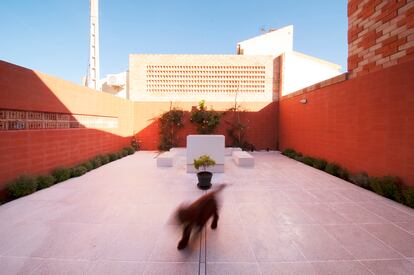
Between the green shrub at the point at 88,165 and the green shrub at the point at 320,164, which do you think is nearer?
the green shrub at the point at 88,165

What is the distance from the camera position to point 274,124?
11.5m

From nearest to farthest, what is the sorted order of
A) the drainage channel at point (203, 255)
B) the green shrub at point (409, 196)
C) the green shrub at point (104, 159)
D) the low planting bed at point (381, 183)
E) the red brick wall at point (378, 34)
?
the drainage channel at point (203, 255), the green shrub at point (409, 196), the low planting bed at point (381, 183), the red brick wall at point (378, 34), the green shrub at point (104, 159)

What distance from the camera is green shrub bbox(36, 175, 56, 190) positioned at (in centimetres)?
460

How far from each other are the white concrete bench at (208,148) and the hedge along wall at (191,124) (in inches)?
190

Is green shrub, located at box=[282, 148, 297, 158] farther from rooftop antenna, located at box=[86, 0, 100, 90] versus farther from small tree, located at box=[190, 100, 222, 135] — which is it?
rooftop antenna, located at box=[86, 0, 100, 90]

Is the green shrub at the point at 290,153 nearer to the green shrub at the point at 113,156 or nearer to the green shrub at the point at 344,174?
the green shrub at the point at 344,174

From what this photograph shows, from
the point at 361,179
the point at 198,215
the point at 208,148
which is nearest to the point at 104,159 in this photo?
the point at 208,148

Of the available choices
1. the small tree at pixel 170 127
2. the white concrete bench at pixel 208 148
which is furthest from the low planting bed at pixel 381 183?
the small tree at pixel 170 127

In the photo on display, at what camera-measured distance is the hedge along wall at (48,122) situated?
411cm

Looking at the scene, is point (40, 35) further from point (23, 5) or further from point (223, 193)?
point (223, 193)

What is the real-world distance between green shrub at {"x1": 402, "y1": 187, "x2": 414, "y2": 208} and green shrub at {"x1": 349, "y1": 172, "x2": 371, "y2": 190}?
0.98m

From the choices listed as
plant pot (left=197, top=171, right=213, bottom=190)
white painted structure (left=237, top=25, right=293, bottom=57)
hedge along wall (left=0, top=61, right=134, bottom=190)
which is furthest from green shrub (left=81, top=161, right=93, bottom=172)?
white painted structure (left=237, top=25, right=293, bottom=57)

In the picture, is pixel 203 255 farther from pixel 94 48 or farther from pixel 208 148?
pixel 94 48

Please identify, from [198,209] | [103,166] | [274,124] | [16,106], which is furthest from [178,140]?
[198,209]
